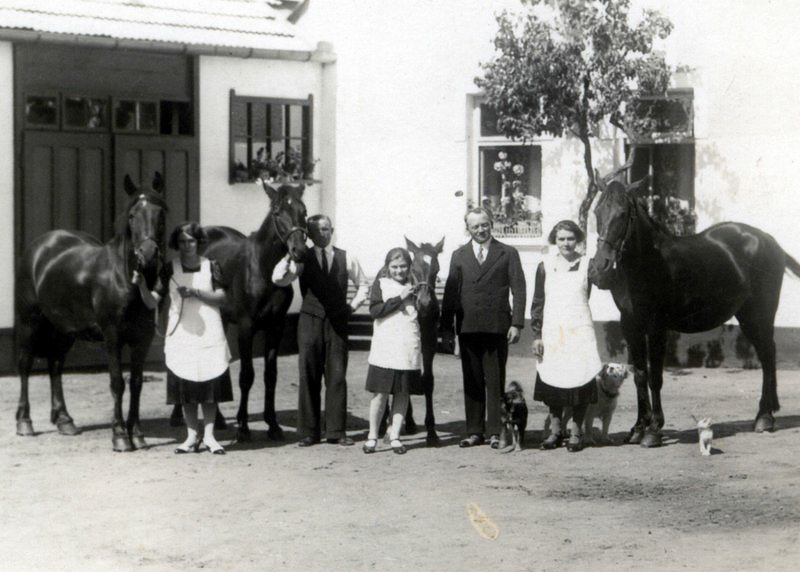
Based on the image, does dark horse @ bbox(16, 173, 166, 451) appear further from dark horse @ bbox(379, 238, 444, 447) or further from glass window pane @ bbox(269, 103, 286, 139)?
glass window pane @ bbox(269, 103, 286, 139)

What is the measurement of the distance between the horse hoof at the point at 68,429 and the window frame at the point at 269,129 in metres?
5.77

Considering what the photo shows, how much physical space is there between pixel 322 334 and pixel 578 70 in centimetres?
528

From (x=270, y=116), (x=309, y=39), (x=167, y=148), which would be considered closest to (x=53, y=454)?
(x=167, y=148)

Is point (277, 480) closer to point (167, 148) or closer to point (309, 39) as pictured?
point (167, 148)

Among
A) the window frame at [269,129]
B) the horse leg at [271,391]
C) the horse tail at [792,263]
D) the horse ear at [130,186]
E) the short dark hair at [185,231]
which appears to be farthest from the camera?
Result: the window frame at [269,129]

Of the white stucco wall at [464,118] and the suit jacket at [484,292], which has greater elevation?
the white stucco wall at [464,118]

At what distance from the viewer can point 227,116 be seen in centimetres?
1622

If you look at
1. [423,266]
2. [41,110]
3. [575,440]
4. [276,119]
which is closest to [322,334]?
[423,266]

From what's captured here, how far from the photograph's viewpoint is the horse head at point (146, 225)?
31.5 feet

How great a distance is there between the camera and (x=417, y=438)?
1091cm

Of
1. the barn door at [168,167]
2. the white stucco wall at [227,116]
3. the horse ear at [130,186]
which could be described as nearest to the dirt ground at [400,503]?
the horse ear at [130,186]

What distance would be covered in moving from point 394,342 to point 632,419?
288 cm

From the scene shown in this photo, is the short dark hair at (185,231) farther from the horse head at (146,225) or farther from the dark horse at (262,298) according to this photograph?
the dark horse at (262,298)

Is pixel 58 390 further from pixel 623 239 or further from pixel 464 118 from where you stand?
pixel 464 118
